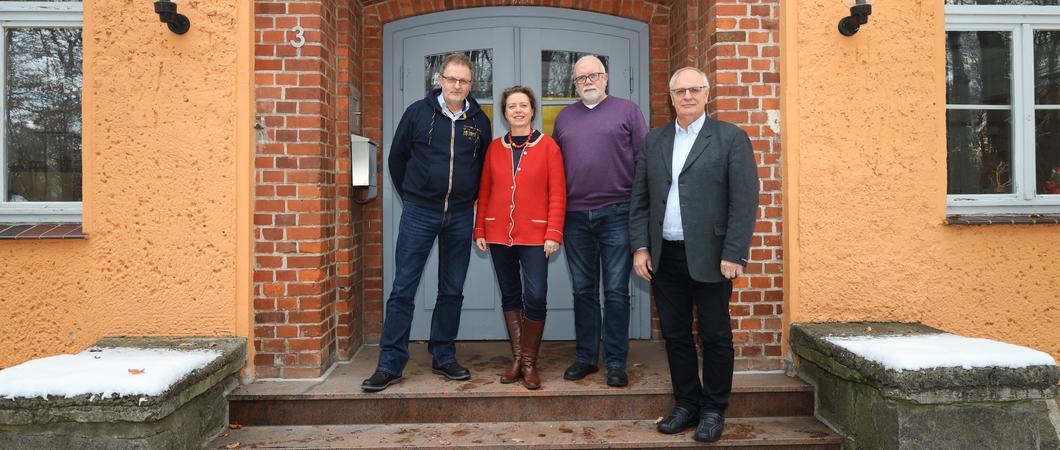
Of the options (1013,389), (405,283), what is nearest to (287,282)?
(405,283)

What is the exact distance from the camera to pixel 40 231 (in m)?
3.84

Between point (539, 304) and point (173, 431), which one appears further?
point (539, 304)

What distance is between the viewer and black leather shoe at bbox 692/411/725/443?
330 cm

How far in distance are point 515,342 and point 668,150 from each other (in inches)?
55.0

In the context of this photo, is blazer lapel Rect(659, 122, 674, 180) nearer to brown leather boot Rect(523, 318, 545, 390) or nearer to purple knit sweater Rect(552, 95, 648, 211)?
purple knit sweater Rect(552, 95, 648, 211)

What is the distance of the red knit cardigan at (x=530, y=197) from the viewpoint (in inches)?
146

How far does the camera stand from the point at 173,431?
3092 mm

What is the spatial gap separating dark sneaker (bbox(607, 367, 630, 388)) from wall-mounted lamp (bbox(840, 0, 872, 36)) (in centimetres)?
231

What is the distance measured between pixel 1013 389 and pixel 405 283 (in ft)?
9.90

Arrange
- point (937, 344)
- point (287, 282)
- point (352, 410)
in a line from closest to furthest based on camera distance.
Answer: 1. point (937, 344)
2. point (352, 410)
3. point (287, 282)

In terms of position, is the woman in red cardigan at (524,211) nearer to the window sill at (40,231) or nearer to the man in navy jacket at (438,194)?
the man in navy jacket at (438,194)

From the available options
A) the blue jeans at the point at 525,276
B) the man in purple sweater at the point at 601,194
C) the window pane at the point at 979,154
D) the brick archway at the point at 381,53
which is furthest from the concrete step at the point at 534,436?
the window pane at the point at 979,154

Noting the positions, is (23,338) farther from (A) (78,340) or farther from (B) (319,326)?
(B) (319,326)

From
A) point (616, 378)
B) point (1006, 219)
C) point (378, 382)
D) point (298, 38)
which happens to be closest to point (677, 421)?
point (616, 378)
